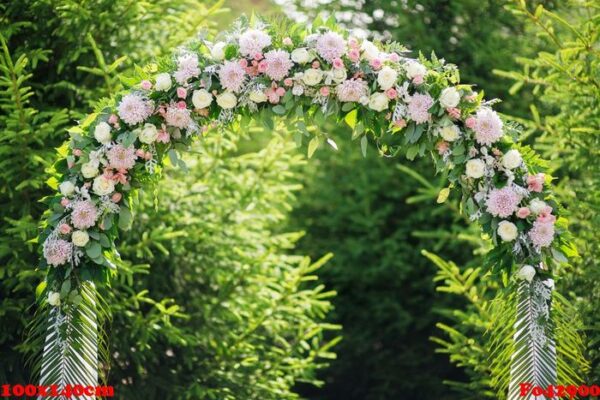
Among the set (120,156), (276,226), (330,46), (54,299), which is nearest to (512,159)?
(330,46)

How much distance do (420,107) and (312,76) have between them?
1.55ft

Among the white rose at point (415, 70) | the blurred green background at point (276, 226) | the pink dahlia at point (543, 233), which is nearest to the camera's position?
the pink dahlia at point (543, 233)

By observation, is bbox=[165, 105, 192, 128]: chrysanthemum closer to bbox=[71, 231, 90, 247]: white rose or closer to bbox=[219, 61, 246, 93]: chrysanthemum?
bbox=[219, 61, 246, 93]: chrysanthemum

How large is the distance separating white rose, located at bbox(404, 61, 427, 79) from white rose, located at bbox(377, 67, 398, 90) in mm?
79

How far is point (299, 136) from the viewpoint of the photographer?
11.3ft

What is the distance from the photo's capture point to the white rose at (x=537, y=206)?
3.27 m

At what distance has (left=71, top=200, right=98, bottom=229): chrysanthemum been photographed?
10.9ft

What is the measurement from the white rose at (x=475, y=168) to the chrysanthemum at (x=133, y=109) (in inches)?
54.5

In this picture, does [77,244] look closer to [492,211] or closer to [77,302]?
[77,302]

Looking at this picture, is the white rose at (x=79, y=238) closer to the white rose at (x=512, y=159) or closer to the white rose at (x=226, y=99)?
the white rose at (x=226, y=99)

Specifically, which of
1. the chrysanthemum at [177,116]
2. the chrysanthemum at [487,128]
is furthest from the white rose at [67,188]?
the chrysanthemum at [487,128]

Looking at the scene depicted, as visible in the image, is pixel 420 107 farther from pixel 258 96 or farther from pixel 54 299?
pixel 54 299

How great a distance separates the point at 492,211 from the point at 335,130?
123 inches

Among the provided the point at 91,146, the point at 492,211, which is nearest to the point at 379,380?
the point at 492,211
